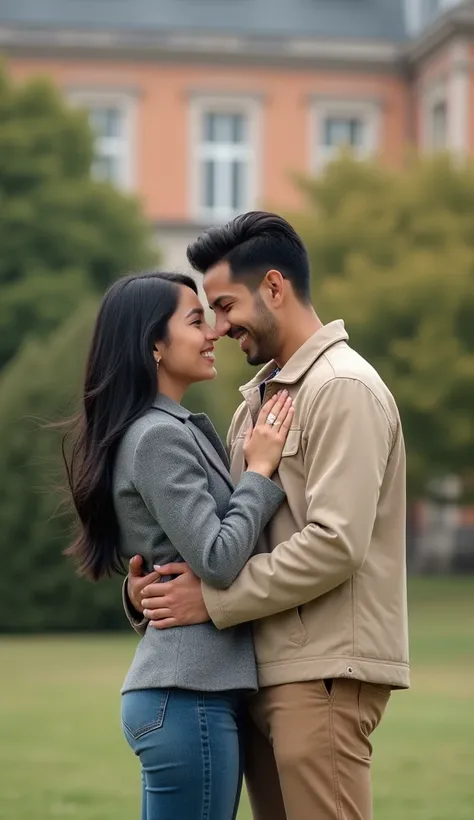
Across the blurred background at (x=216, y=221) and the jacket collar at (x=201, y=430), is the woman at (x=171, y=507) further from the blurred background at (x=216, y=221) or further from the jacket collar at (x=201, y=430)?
the blurred background at (x=216, y=221)

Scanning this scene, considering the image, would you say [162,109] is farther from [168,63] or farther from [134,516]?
[134,516]

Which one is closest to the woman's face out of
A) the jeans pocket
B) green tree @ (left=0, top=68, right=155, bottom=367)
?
the jeans pocket

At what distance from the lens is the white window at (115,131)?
32.1 meters

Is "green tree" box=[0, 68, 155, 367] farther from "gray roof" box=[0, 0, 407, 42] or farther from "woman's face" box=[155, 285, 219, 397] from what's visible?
"woman's face" box=[155, 285, 219, 397]

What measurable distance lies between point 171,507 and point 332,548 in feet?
1.23

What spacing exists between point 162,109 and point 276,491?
29321mm

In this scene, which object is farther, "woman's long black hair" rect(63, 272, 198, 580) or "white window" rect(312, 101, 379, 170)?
"white window" rect(312, 101, 379, 170)

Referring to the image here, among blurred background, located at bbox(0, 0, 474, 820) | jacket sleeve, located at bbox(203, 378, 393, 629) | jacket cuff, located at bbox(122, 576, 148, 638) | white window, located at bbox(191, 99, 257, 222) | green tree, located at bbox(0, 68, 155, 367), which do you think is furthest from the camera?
white window, located at bbox(191, 99, 257, 222)

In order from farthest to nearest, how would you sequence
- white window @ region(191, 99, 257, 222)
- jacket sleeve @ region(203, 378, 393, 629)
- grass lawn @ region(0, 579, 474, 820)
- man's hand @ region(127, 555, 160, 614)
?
1. white window @ region(191, 99, 257, 222)
2. grass lawn @ region(0, 579, 474, 820)
3. man's hand @ region(127, 555, 160, 614)
4. jacket sleeve @ region(203, 378, 393, 629)

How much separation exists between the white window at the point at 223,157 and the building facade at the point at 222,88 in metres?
0.03

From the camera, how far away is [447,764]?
845cm

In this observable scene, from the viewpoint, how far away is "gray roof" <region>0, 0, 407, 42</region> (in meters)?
32.1

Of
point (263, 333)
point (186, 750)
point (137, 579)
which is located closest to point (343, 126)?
point (263, 333)

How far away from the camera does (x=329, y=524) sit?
11.6ft
